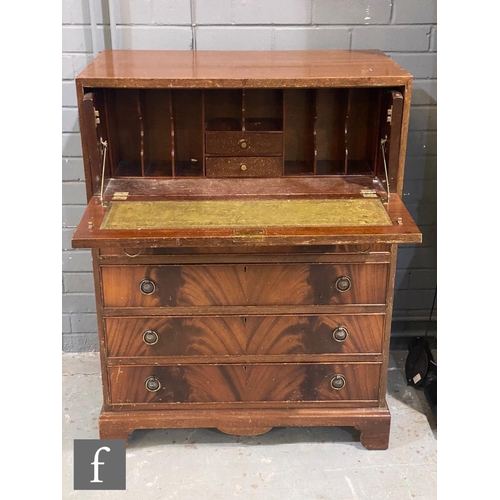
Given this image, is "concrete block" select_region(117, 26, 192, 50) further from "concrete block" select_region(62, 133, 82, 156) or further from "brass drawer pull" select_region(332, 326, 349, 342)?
"brass drawer pull" select_region(332, 326, 349, 342)

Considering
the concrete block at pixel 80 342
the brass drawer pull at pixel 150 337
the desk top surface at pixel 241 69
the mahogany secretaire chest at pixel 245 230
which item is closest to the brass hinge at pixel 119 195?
the mahogany secretaire chest at pixel 245 230

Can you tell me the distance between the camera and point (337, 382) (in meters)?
2.23

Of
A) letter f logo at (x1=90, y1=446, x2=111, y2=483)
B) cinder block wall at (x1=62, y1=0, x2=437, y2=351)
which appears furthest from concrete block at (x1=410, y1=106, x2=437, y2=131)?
letter f logo at (x1=90, y1=446, x2=111, y2=483)

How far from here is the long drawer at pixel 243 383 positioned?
2.21 meters

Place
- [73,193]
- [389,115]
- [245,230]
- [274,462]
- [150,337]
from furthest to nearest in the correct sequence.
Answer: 1. [73,193]
2. [274,462]
3. [150,337]
4. [389,115]
5. [245,230]

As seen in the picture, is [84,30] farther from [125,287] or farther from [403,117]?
[403,117]

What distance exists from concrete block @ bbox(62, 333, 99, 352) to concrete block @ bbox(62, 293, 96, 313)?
12 centimetres

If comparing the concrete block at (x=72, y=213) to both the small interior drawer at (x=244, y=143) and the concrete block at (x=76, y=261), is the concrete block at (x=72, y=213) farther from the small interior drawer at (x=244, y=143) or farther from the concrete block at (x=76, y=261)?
the small interior drawer at (x=244, y=143)

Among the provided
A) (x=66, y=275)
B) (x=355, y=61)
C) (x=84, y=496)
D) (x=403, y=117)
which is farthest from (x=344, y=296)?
(x=66, y=275)

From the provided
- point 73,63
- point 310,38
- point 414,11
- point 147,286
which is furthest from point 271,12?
point 147,286

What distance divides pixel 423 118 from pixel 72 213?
1.47m

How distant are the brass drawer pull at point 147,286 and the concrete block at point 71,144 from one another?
2.53 feet

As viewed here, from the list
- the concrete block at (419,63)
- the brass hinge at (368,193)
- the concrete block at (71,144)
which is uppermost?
the concrete block at (419,63)

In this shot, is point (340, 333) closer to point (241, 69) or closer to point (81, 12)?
point (241, 69)
